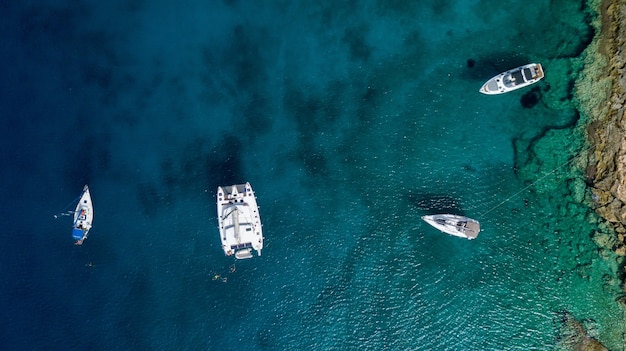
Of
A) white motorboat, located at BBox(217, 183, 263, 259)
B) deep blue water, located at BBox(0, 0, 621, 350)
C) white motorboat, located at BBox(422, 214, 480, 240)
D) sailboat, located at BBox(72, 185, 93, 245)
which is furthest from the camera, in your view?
sailboat, located at BBox(72, 185, 93, 245)

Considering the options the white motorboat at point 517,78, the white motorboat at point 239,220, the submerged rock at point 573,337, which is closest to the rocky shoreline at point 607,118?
the white motorboat at point 517,78

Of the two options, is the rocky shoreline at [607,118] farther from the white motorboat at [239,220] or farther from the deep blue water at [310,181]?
the white motorboat at [239,220]

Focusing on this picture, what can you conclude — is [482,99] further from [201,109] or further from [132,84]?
[132,84]

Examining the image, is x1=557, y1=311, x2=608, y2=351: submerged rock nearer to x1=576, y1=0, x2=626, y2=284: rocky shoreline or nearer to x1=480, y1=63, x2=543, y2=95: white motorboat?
x1=576, y1=0, x2=626, y2=284: rocky shoreline

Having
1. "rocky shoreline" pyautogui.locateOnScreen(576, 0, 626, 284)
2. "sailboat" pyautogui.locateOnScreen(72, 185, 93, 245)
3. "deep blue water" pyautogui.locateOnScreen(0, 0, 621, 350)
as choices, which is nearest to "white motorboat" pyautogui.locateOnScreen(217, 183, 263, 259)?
"deep blue water" pyautogui.locateOnScreen(0, 0, 621, 350)

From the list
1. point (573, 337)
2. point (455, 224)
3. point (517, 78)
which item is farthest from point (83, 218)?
point (573, 337)

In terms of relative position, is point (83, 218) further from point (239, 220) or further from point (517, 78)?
point (517, 78)
